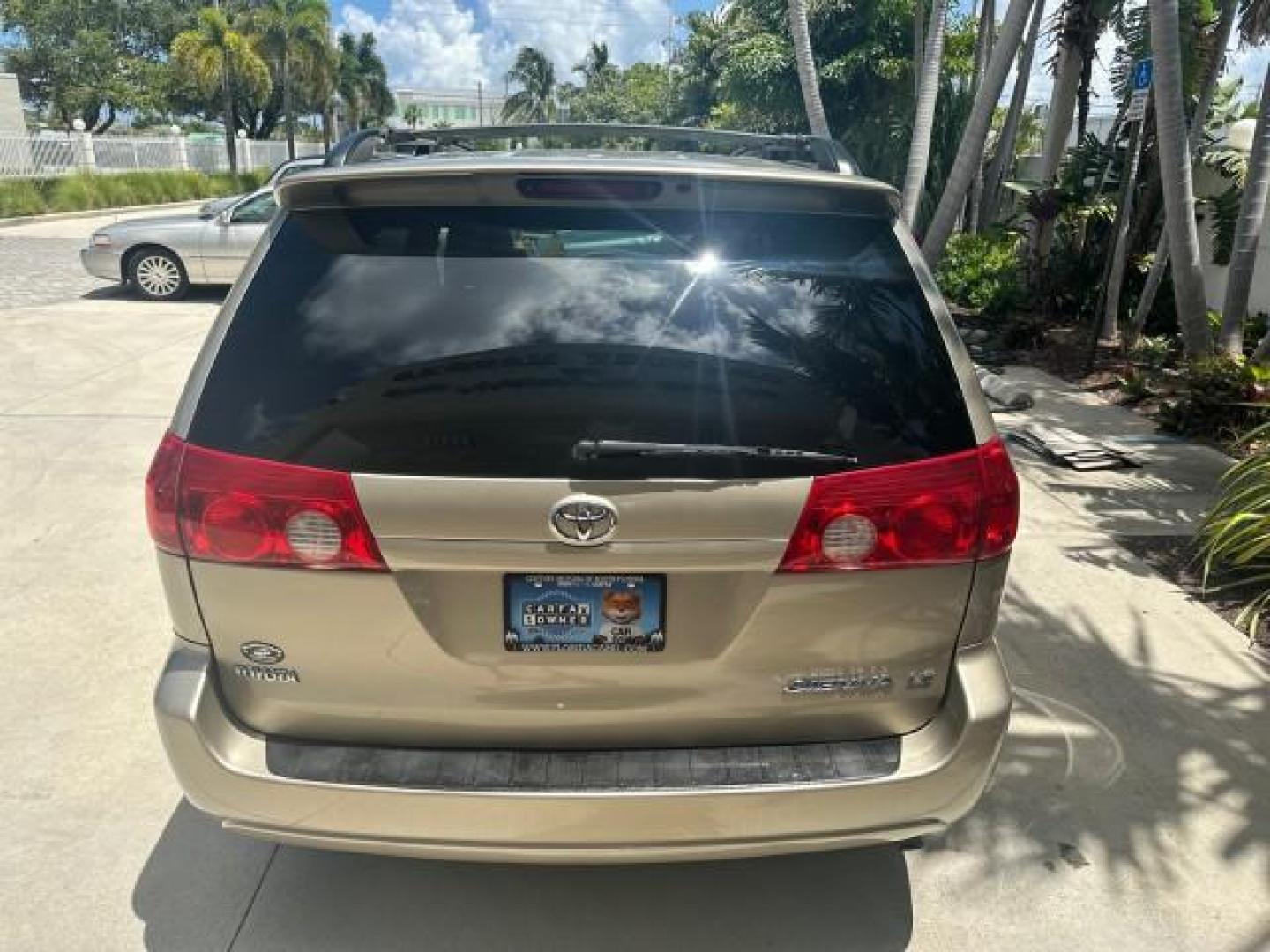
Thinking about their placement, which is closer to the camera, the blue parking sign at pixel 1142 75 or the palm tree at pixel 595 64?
the blue parking sign at pixel 1142 75

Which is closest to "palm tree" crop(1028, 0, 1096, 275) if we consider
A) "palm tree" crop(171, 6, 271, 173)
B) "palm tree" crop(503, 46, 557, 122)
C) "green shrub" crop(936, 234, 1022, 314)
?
"green shrub" crop(936, 234, 1022, 314)

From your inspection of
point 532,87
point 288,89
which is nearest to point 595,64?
point 532,87

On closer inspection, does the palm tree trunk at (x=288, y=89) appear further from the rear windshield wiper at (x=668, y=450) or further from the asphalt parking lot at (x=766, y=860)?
the rear windshield wiper at (x=668, y=450)

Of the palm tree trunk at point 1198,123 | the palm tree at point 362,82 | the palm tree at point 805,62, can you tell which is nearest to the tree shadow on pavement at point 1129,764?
the palm tree trunk at point 1198,123

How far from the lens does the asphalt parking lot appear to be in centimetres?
256

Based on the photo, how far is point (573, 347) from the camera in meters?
2.06

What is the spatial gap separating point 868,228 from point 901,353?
0.32 m

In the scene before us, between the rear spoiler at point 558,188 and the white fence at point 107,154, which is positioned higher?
the rear spoiler at point 558,188

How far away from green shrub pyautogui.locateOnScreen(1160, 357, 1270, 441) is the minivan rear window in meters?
5.61

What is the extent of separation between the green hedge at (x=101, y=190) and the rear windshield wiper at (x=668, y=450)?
2625 cm

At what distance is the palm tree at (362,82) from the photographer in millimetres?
66875

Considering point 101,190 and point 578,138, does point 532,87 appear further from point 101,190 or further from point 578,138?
point 578,138

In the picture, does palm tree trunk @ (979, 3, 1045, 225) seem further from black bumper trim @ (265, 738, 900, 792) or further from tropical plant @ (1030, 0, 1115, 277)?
black bumper trim @ (265, 738, 900, 792)

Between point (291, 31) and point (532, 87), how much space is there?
4675 centimetres
